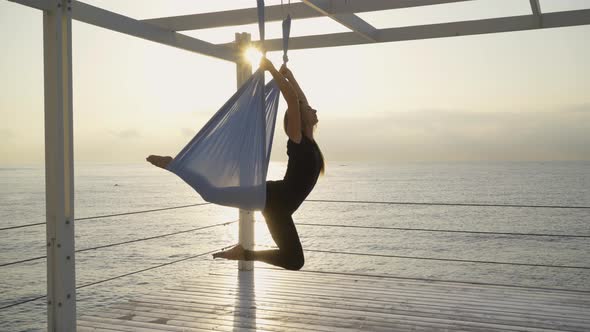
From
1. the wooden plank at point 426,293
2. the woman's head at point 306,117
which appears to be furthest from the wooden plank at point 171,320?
the woman's head at point 306,117

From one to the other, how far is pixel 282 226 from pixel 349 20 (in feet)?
5.52

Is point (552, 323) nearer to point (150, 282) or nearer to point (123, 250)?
point (150, 282)

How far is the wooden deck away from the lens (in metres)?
3.56

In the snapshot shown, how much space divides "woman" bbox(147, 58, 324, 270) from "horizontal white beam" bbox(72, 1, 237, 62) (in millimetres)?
945

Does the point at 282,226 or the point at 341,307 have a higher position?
the point at 282,226

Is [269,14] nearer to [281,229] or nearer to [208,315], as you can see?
[281,229]

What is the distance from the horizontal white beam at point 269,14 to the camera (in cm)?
377

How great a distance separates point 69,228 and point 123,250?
1597 cm

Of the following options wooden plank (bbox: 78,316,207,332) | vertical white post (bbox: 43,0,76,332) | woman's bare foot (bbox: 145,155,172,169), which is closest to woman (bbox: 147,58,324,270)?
woman's bare foot (bbox: 145,155,172,169)

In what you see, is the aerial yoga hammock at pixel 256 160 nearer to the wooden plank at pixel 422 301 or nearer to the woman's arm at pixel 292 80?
the woman's arm at pixel 292 80

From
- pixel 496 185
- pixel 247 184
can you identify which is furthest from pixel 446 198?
pixel 247 184

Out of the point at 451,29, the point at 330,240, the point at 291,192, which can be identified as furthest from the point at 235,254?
the point at 330,240

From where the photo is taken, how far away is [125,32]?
143 inches

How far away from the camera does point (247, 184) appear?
2828mm
